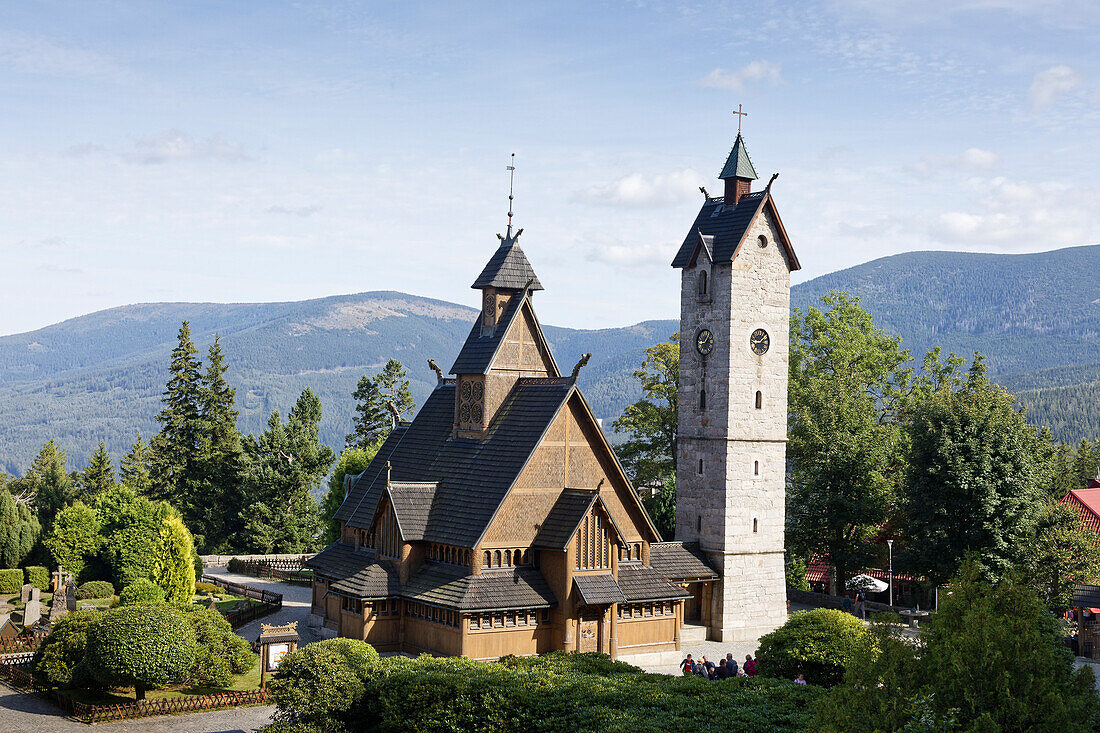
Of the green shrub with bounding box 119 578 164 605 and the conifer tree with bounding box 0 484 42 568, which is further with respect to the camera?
the conifer tree with bounding box 0 484 42 568

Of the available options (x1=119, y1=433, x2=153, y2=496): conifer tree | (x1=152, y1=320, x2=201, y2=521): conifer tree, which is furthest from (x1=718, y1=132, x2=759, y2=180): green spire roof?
(x1=119, y1=433, x2=153, y2=496): conifer tree

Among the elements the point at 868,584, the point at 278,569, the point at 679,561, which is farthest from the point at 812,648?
the point at 278,569

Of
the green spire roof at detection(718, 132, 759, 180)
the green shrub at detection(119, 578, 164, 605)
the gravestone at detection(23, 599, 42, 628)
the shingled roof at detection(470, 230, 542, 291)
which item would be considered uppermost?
the green spire roof at detection(718, 132, 759, 180)

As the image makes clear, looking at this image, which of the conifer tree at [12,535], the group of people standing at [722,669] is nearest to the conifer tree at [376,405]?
the conifer tree at [12,535]

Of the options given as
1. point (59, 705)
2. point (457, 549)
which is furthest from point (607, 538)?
point (59, 705)

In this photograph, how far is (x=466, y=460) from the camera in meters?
39.9

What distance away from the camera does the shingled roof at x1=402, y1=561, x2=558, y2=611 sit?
35.3 metres

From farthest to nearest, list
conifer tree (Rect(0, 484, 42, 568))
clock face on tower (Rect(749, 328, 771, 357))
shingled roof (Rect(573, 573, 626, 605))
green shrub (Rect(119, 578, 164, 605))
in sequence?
conifer tree (Rect(0, 484, 42, 568)) → clock face on tower (Rect(749, 328, 771, 357)) → green shrub (Rect(119, 578, 164, 605)) → shingled roof (Rect(573, 573, 626, 605))

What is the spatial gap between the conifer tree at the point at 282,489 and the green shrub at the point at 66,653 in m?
36.9

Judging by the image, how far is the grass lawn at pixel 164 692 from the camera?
31.5 m

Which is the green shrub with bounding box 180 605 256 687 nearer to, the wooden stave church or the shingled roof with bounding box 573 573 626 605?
the wooden stave church

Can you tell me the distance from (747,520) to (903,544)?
1306 cm

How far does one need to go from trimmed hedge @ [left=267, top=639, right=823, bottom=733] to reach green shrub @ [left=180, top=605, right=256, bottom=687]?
5.77 metres

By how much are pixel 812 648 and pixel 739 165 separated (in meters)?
22.3
